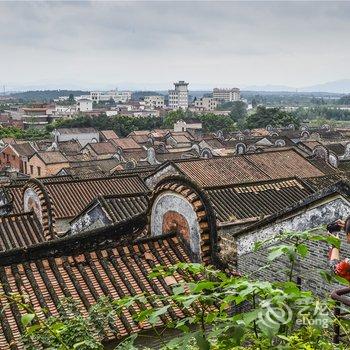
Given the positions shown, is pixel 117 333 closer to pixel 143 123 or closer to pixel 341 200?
pixel 341 200

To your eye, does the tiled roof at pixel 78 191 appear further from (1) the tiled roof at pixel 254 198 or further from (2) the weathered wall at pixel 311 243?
(2) the weathered wall at pixel 311 243

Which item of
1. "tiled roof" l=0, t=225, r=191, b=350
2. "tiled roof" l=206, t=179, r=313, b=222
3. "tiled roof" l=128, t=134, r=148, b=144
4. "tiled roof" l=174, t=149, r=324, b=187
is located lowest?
"tiled roof" l=128, t=134, r=148, b=144

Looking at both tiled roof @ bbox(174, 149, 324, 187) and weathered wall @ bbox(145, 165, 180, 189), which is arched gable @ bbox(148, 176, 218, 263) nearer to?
tiled roof @ bbox(174, 149, 324, 187)

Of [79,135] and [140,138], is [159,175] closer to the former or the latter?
[140,138]

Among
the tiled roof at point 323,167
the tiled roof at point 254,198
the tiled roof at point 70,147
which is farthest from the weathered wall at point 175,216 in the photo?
the tiled roof at point 70,147

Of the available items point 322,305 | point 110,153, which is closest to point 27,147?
point 110,153

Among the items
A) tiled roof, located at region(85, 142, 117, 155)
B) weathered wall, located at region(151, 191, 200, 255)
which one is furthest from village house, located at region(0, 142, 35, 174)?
weathered wall, located at region(151, 191, 200, 255)
